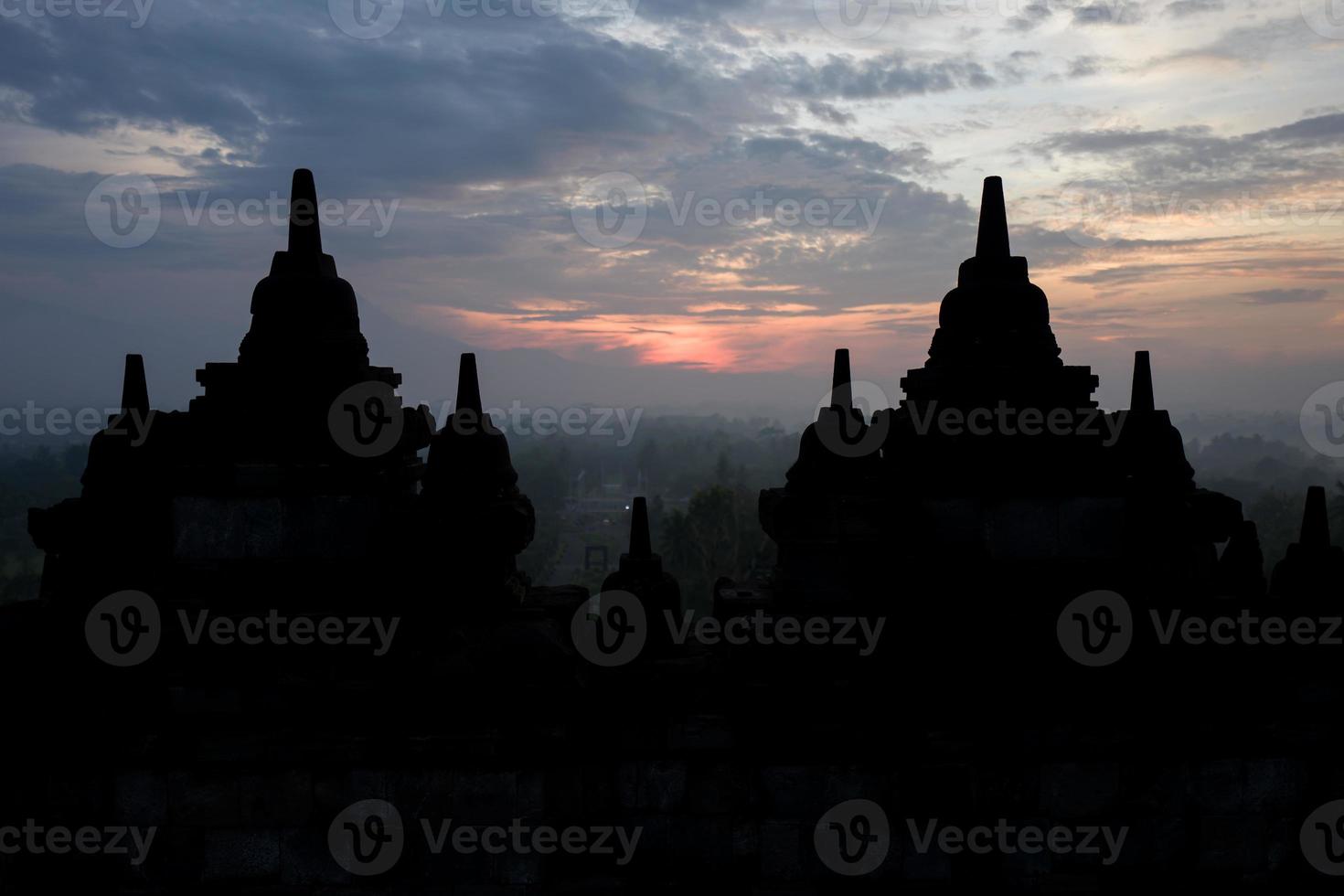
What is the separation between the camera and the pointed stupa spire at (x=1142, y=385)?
7387mm

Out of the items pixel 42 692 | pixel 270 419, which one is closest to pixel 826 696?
pixel 270 419

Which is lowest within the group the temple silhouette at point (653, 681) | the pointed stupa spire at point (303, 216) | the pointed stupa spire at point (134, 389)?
the temple silhouette at point (653, 681)

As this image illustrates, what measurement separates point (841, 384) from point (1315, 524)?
4.33m

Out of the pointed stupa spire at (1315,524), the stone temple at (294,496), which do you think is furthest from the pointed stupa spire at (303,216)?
the pointed stupa spire at (1315,524)

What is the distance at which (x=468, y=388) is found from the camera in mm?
7383

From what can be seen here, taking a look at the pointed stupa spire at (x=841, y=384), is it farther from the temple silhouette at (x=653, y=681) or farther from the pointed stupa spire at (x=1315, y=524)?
the pointed stupa spire at (x=1315, y=524)

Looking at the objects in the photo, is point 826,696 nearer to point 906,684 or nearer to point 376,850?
point 906,684

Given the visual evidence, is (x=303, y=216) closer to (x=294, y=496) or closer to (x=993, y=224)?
(x=294, y=496)

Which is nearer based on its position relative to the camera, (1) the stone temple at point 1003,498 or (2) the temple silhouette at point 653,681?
(2) the temple silhouette at point 653,681

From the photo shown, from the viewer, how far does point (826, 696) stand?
6.95 m

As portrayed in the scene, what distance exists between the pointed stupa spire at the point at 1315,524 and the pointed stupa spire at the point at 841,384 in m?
4.03

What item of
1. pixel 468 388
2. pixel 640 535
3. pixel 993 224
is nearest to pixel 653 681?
pixel 640 535

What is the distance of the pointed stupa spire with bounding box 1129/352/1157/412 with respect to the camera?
7.39 metres

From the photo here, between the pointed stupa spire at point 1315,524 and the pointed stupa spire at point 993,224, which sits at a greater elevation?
the pointed stupa spire at point 993,224
